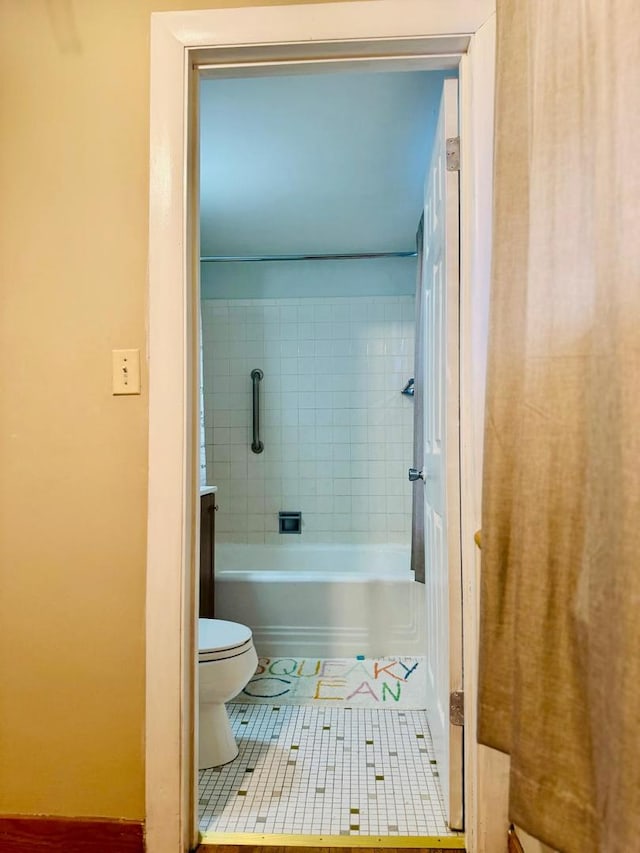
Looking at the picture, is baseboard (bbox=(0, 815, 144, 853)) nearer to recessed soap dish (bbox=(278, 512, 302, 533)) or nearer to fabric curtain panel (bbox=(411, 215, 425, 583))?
fabric curtain panel (bbox=(411, 215, 425, 583))

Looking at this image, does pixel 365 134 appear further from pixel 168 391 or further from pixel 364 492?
pixel 364 492

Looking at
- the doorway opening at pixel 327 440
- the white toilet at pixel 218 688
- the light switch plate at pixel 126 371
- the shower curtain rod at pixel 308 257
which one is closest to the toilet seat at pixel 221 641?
the white toilet at pixel 218 688

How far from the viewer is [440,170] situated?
1.52 metres

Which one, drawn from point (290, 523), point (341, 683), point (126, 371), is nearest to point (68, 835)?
point (126, 371)

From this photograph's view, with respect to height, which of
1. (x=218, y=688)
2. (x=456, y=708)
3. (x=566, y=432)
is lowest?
(x=218, y=688)

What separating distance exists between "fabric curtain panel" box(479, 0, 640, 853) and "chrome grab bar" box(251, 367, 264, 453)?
2.64 metres

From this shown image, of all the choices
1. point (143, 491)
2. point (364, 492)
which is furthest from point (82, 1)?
point (364, 492)

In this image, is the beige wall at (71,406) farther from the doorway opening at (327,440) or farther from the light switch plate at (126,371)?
the doorway opening at (327,440)

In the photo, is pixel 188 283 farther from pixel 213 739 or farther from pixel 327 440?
pixel 327 440

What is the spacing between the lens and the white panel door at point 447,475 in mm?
1342

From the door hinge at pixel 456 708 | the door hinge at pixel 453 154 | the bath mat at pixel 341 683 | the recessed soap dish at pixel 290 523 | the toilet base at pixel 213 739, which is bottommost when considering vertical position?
the bath mat at pixel 341 683

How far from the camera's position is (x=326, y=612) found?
2.55 m

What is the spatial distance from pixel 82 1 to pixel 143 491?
122cm

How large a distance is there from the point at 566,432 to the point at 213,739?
1.53m
